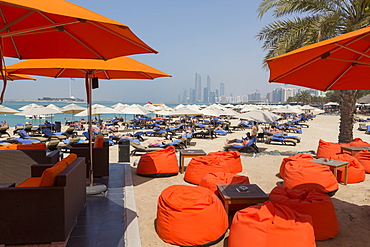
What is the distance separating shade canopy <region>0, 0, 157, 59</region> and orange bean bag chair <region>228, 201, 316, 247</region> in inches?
97.5

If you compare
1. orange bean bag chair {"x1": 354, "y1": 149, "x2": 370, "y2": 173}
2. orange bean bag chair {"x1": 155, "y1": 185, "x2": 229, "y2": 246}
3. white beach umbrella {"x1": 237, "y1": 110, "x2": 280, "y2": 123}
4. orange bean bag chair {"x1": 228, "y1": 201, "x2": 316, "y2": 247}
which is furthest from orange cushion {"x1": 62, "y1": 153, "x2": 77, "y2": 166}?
white beach umbrella {"x1": 237, "y1": 110, "x2": 280, "y2": 123}

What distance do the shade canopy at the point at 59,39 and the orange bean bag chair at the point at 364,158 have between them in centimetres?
743

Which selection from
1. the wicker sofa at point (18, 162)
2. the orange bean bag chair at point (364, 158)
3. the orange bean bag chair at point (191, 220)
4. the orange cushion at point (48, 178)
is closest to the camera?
the orange cushion at point (48, 178)

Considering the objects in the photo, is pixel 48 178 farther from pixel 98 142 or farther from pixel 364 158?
pixel 364 158

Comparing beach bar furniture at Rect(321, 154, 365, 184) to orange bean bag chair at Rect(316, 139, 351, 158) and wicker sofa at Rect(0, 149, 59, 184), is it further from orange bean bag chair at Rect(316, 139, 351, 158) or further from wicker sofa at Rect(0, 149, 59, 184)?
wicker sofa at Rect(0, 149, 59, 184)

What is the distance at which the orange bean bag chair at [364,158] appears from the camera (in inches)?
312

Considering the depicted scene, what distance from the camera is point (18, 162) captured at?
595cm

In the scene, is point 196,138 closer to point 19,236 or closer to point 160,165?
point 160,165

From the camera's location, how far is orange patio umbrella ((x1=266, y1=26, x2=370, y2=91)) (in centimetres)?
302

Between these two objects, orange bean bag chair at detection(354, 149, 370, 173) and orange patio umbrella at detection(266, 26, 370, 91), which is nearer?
orange patio umbrella at detection(266, 26, 370, 91)

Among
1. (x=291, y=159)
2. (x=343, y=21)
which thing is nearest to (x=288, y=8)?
(x=343, y=21)

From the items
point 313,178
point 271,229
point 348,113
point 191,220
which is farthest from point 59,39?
point 348,113

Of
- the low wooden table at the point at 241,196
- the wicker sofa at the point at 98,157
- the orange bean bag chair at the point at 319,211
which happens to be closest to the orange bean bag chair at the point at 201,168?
the wicker sofa at the point at 98,157

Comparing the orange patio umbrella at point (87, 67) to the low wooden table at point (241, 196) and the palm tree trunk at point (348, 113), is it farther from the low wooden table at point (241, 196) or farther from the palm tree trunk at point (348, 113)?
the palm tree trunk at point (348, 113)
